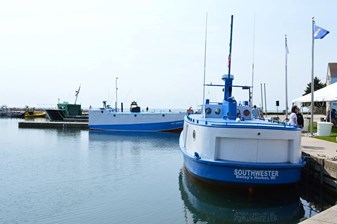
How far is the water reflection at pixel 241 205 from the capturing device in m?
12.0

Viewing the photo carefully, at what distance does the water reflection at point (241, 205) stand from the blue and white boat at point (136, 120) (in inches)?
1378

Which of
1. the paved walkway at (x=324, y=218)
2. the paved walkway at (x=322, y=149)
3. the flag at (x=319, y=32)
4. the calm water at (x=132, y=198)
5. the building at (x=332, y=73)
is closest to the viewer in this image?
the paved walkway at (x=324, y=218)

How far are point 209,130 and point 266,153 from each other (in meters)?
2.18

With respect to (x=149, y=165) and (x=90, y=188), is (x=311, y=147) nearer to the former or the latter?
(x=149, y=165)

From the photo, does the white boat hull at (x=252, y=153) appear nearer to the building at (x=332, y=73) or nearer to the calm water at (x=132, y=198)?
the calm water at (x=132, y=198)

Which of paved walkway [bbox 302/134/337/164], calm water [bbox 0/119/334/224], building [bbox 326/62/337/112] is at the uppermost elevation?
building [bbox 326/62/337/112]

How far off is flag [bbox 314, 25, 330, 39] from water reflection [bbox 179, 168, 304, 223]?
1195cm

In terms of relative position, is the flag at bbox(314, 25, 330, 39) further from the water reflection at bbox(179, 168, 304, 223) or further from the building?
the building

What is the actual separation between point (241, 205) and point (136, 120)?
38.8 m

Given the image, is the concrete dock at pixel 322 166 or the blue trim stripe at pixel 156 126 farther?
the blue trim stripe at pixel 156 126

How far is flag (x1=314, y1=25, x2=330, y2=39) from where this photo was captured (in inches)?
895

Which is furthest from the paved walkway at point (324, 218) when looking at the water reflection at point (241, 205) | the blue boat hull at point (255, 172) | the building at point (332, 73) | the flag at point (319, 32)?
the building at point (332, 73)

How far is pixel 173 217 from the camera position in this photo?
1214 centimetres

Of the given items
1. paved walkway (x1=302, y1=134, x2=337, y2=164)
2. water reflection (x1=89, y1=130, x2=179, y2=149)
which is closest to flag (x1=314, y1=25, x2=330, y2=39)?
paved walkway (x1=302, y1=134, x2=337, y2=164)
